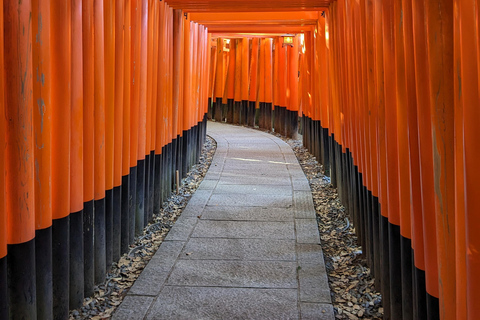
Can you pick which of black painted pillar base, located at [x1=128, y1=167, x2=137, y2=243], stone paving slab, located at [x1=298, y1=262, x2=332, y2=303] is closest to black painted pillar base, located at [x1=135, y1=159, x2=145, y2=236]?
black painted pillar base, located at [x1=128, y1=167, x2=137, y2=243]

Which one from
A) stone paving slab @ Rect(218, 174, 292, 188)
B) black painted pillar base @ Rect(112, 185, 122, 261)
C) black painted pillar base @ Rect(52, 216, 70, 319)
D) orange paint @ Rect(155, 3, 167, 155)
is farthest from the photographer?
stone paving slab @ Rect(218, 174, 292, 188)

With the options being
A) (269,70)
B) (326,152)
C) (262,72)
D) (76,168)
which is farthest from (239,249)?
(262,72)

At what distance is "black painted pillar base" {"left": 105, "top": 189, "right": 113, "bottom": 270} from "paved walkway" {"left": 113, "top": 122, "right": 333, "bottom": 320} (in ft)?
1.15

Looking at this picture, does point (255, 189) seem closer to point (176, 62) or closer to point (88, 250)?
point (176, 62)

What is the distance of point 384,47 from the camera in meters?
3.79

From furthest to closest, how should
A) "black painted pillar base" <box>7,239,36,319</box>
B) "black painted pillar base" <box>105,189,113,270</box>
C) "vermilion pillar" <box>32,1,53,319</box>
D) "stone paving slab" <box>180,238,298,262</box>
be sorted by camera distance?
"stone paving slab" <box>180,238,298,262</box>
"black painted pillar base" <box>105,189,113,270</box>
"vermilion pillar" <box>32,1,53,319</box>
"black painted pillar base" <box>7,239,36,319</box>

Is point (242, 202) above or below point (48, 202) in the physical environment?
below

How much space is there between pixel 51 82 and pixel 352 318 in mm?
2636

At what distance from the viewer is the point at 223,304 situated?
4.25 meters

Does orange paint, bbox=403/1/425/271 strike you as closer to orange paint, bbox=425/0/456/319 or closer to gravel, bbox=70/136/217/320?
orange paint, bbox=425/0/456/319

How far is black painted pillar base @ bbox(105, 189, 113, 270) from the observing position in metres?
4.89

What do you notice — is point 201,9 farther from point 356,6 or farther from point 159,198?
point 356,6

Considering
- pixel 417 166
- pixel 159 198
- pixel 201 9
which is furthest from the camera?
pixel 201 9

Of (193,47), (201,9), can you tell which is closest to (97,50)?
(201,9)
